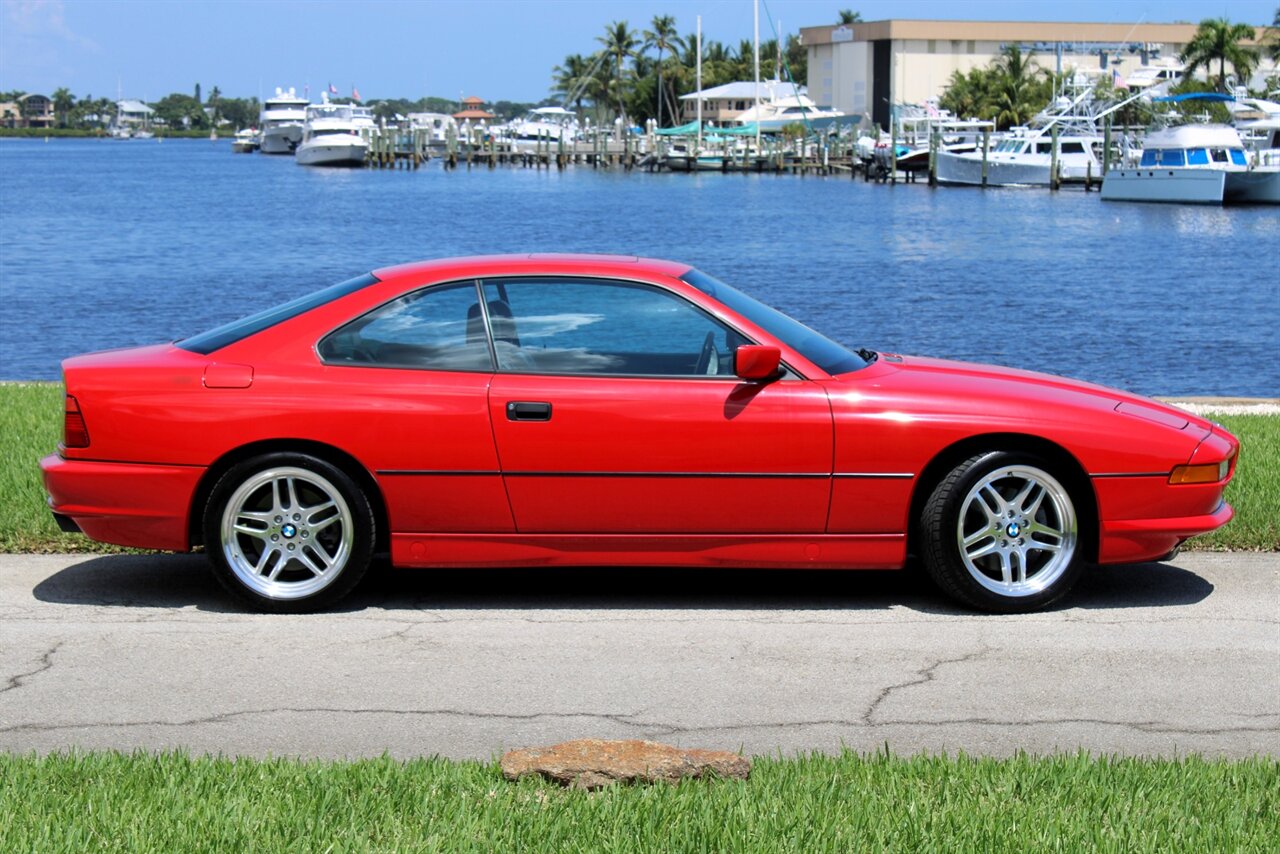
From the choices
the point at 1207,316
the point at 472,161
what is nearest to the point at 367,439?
the point at 1207,316

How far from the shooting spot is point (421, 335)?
657 centimetres

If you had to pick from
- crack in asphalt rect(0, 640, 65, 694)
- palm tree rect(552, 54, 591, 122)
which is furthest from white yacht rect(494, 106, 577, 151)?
crack in asphalt rect(0, 640, 65, 694)

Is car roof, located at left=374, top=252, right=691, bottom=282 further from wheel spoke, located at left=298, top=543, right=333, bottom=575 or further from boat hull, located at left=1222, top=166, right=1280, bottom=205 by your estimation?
boat hull, located at left=1222, top=166, right=1280, bottom=205

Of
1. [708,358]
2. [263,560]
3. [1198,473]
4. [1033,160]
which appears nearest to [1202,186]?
[1033,160]

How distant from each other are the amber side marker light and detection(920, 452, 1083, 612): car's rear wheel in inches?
16.3

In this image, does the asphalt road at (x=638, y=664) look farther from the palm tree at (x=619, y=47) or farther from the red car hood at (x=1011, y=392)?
the palm tree at (x=619, y=47)

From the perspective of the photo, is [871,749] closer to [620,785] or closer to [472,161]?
[620,785]

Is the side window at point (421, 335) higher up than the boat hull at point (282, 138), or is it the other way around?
the boat hull at point (282, 138)

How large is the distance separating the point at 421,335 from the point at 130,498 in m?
1.33

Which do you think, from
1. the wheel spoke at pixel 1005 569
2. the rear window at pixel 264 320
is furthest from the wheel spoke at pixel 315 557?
the wheel spoke at pixel 1005 569

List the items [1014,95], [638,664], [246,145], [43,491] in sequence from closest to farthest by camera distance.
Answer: [638,664], [43,491], [1014,95], [246,145]

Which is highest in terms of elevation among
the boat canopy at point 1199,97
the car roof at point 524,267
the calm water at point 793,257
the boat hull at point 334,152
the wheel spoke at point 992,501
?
the boat canopy at point 1199,97

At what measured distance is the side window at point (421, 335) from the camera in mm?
6504

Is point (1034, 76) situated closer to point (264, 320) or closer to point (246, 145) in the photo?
point (246, 145)
